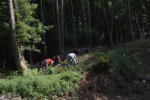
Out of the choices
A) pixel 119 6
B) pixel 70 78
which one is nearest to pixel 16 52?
pixel 70 78

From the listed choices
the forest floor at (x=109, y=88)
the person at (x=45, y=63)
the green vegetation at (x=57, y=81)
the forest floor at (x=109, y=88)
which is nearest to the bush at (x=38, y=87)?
the green vegetation at (x=57, y=81)

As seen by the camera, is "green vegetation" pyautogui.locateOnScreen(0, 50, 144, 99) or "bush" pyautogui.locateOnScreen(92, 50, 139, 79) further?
"bush" pyautogui.locateOnScreen(92, 50, 139, 79)

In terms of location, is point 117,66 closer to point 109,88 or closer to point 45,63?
point 109,88

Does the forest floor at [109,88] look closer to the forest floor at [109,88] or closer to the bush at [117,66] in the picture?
the forest floor at [109,88]

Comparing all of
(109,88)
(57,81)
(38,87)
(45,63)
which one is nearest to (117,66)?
(109,88)

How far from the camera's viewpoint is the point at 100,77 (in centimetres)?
757

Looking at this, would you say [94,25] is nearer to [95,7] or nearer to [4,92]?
[95,7]

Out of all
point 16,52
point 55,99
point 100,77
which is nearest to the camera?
point 55,99

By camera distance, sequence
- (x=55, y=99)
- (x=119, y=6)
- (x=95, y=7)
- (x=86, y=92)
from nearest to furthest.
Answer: (x=55, y=99), (x=86, y=92), (x=119, y=6), (x=95, y=7)

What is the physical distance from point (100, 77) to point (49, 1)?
15902 mm

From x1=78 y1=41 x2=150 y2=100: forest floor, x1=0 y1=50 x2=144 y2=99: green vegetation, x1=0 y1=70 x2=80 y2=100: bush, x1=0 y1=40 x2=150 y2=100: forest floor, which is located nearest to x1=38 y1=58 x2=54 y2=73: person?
x1=0 y1=50 x2=144 y2=99: green vegetation

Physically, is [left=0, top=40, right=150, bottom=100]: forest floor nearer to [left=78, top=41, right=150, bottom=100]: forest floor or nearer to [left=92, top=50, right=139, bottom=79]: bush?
[left=78, top=41, right=150, bottom=100]: forest floor

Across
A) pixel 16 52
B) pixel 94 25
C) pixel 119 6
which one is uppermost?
pixel 119 6

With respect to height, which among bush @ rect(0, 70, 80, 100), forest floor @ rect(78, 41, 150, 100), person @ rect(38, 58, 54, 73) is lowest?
forest floor @ rect(78, 41, 150, 100)
